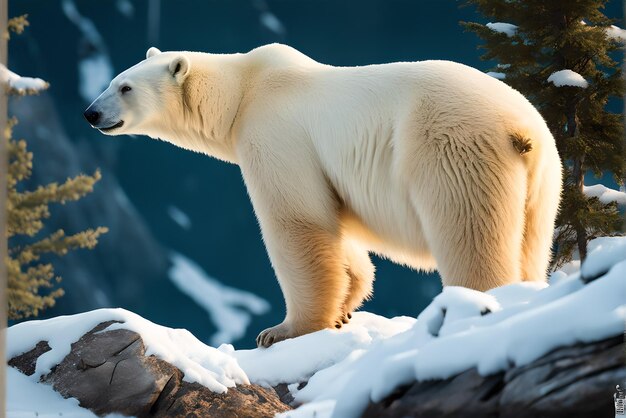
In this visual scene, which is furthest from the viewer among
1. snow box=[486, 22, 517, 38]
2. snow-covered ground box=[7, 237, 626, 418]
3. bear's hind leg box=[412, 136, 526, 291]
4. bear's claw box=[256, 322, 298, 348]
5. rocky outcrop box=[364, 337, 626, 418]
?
snow box=[486, 22, 517, 38]

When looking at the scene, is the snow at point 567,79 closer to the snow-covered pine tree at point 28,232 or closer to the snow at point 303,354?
the snow at point 303,354

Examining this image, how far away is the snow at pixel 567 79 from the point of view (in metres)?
8.76

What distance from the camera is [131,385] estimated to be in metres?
3.83

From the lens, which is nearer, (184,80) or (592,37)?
(184,80)

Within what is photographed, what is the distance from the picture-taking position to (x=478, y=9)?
9492 millimetres

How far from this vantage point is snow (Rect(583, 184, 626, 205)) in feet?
27.7

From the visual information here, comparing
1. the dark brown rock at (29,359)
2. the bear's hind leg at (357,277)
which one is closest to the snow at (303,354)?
the bear's hind leg at (357,277)

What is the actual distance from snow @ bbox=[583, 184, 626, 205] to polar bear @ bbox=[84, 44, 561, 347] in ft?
12.6

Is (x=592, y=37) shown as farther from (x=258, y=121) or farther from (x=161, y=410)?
(x=161, y=410)

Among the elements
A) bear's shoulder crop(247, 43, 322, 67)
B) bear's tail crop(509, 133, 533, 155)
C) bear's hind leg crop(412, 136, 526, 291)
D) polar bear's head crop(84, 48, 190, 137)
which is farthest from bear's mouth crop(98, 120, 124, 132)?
bear's tail crop(509, 133, 533, 155)

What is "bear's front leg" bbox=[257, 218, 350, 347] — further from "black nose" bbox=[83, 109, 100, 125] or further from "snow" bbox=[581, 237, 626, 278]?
"snow" bbox=[581, 237, 626, 278]

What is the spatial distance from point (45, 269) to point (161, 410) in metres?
0.88

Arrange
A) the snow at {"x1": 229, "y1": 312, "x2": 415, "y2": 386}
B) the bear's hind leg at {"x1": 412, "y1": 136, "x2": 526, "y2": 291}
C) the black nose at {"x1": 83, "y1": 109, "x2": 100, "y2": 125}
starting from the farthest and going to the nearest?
the black nose at {"x1": 83, "y1": 109, "x2": 100, "y2": 125}
the snow at {"x1": 229, "y1": 312, "x2": 415, "y2": 386}
the bear's hind leg at {"x1": 412, "y1": 136, "x2": 526, "y2": 291}

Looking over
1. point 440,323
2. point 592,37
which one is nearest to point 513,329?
point 440,323
